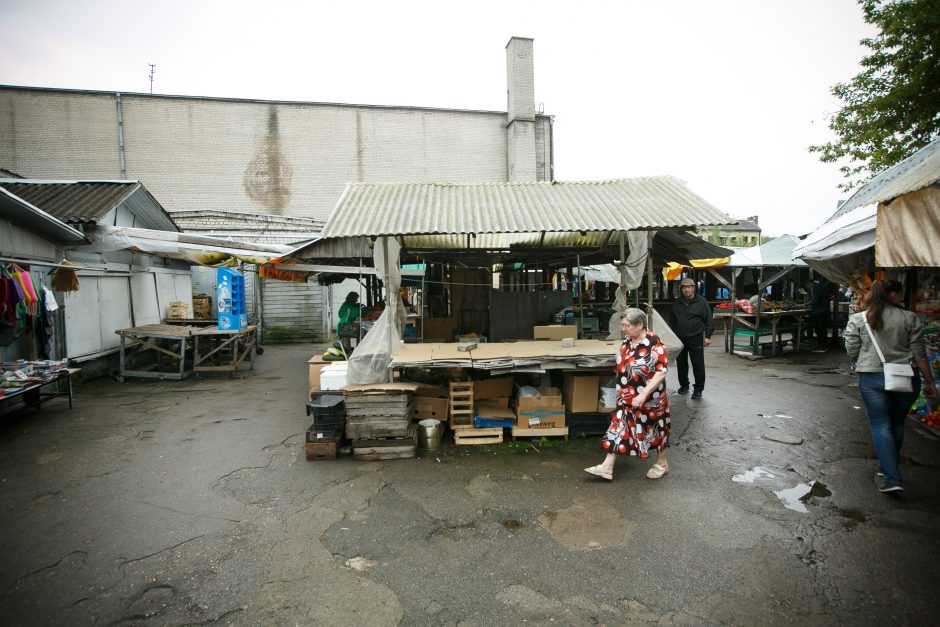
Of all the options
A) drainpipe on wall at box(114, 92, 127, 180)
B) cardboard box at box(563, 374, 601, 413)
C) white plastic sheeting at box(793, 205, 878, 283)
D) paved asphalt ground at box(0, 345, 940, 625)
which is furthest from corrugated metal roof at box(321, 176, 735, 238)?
drainpipe on wall at box(114, 92, 127, 180)

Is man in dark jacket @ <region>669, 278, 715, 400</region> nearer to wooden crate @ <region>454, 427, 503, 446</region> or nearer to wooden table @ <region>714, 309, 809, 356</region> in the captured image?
wooden crate @ <region>454, 427, 503, 446</region>

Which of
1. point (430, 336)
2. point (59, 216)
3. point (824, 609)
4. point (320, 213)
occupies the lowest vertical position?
point (824, 609)

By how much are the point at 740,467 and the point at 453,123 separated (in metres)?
19.1

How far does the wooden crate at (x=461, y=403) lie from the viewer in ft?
20.0

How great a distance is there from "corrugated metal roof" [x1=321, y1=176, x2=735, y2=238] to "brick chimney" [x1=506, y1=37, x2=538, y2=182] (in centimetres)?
1367

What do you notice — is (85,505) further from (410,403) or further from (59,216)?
(59,216)

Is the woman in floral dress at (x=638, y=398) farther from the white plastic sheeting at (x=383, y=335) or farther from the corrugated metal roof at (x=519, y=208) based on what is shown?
the white plastic sheeting at (x=383, y=335)

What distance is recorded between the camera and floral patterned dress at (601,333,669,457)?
4.62 meters

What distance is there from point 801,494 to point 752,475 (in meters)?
0.51

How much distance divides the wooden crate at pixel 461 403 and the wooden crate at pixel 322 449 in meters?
1.51

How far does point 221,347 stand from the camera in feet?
35.0

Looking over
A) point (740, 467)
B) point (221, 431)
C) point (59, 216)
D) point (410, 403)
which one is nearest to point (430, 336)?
point (410, 403)

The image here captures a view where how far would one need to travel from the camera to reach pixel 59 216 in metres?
10.0

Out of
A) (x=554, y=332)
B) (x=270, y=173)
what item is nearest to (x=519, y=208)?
(x=554, y=332)
